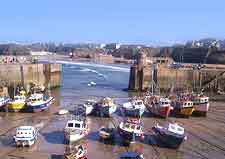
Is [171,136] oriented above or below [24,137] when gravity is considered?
above

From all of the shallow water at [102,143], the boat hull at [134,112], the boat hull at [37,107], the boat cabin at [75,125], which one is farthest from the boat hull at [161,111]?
the boat cabin at [75,125]

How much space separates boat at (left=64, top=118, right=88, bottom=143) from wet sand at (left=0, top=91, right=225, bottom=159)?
59cm

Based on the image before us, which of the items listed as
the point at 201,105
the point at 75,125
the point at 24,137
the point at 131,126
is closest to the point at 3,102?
the point at 75,125

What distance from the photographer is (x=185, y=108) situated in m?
47.0

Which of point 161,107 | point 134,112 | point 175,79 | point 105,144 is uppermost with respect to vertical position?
point 175,79

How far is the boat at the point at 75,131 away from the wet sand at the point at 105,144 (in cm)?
59

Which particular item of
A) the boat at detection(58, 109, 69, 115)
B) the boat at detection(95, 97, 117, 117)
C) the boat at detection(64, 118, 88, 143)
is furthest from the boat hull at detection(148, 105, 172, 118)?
the boat at detection(64, 118, 88, 143)

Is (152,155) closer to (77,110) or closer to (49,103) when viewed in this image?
(77,110)

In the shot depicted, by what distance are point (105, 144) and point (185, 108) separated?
14.2m

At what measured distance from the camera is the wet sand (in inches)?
1284

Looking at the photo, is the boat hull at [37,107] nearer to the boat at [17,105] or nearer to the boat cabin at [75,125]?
the boat at [17,105]

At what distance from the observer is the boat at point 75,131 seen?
3459 cm

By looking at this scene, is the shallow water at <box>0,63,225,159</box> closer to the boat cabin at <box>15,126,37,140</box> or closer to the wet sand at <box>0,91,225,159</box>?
the wet sand at <box>0,91,225,159</box>

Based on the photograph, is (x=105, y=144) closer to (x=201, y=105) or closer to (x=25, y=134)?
(x=25, y=134)
